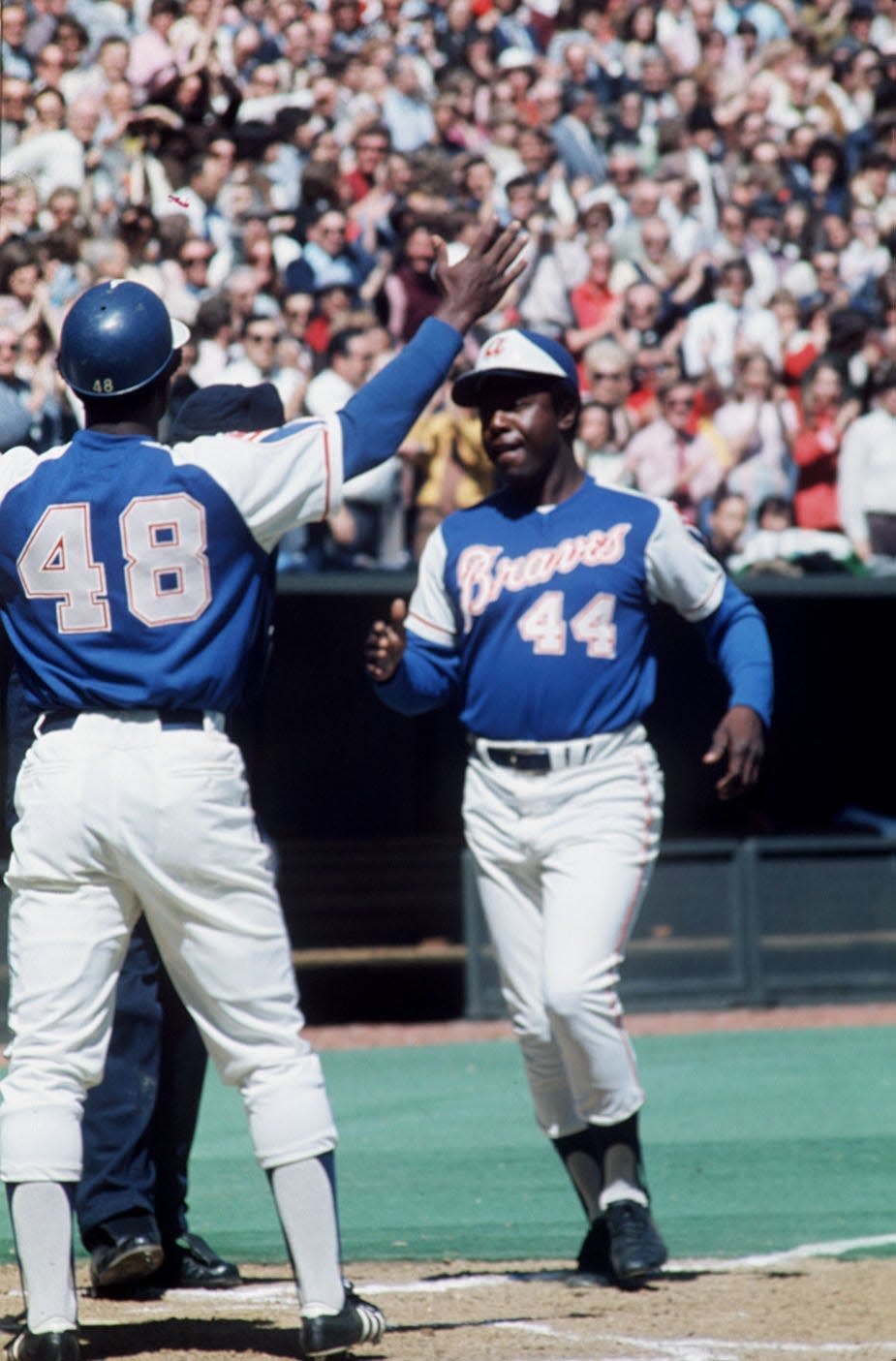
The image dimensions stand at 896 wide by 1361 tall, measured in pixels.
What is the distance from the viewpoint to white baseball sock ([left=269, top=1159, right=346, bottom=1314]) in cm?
349

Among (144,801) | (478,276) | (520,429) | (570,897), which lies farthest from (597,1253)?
(478,276)

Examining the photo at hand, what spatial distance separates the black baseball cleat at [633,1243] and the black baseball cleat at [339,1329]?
0.90m

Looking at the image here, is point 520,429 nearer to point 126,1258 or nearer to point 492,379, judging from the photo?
point 492,379

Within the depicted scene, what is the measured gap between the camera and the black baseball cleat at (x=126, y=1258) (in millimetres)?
4242

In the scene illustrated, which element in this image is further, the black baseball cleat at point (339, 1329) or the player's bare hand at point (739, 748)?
the player's bare hand at point (739, 748)

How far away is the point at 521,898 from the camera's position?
14.8 ft

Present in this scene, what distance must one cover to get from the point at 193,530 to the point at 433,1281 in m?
1.87

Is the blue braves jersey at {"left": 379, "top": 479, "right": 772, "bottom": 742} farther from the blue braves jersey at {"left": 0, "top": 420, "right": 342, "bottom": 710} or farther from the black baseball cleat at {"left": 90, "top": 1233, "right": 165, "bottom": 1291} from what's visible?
the black baseball cleat at {"left": 90, "top": 1233, "right": 165, "bottom": 1291}

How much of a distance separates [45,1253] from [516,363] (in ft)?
7.19

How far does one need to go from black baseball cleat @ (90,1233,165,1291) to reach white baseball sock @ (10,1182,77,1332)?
761mm

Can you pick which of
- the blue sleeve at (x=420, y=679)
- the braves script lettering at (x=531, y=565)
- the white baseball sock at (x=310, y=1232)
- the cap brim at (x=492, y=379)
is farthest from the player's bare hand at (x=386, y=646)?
the white baseball sock at (x=310, y=1232)

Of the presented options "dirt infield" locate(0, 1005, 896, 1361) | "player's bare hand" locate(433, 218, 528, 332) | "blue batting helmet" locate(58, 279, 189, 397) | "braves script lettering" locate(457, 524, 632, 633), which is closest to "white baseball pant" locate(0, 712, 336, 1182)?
"dirt infield" locate(0, 1005, 896, 1361)

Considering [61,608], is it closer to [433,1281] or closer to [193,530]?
[193,530]

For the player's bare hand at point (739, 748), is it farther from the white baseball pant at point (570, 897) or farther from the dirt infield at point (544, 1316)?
the dirt infield at point (544, 1316)
